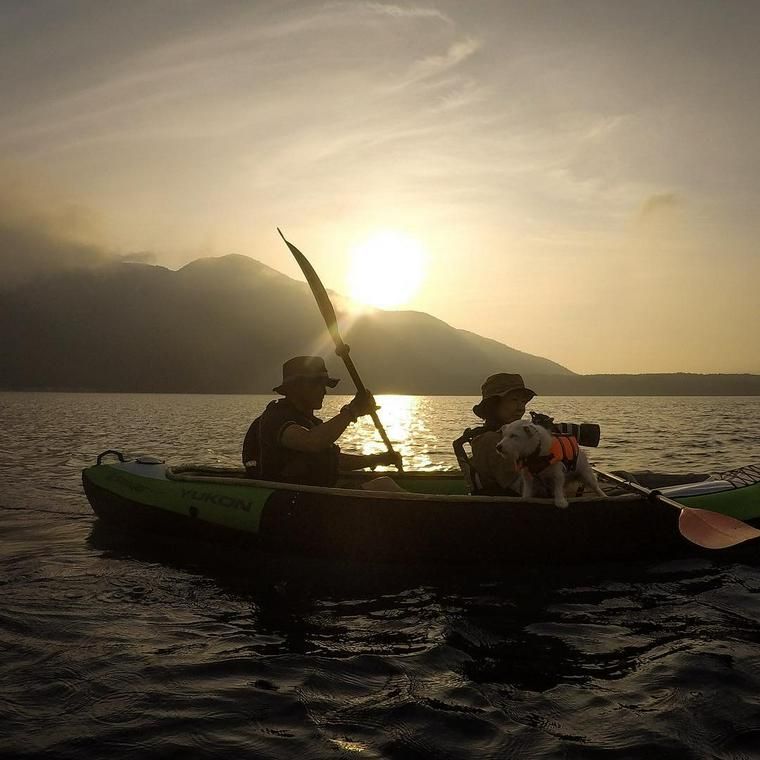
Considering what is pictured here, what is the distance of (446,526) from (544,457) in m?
1.29

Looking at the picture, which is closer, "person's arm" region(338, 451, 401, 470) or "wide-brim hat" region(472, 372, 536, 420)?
"wide-brim hat" region(472, 372, 536, 420)

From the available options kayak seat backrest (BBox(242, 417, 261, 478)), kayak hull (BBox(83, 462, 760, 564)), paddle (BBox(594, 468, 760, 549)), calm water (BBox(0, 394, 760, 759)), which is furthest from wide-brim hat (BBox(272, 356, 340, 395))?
paddle (BBox(594, 468, 760, 549))

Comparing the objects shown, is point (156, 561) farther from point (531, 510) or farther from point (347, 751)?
point (347, 751)

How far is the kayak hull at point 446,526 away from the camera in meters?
7.11

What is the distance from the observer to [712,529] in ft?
22.6

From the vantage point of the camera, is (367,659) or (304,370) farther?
(304,370)

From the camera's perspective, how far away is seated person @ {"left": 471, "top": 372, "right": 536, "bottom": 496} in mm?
7410

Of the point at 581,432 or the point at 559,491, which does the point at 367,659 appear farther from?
the point at 581,432

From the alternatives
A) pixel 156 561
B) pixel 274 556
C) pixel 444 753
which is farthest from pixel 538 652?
pixel 156 561

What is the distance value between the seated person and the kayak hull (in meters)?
0.62

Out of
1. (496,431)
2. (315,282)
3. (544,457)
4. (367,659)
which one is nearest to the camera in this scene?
(367,659)

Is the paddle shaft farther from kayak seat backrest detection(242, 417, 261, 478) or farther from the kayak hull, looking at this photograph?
kayak seat backrest detection(242, 417, 261, 478)

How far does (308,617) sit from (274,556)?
167 cm

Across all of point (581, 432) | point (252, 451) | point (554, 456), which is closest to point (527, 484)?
point (554, 456)
